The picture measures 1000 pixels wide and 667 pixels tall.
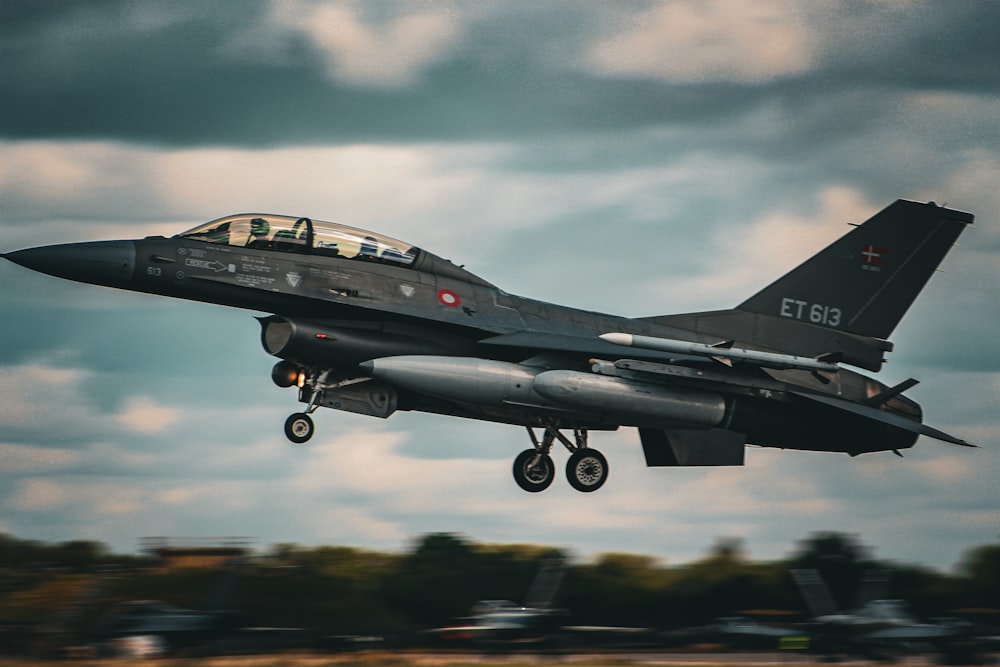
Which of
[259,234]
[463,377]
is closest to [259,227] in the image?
[259,234]

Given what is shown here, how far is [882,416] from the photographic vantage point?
25969 millimetres

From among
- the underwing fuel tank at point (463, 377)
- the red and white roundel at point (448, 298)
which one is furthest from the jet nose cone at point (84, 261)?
the red and white roundel at point (448, 298)

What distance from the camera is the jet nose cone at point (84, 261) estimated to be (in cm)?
2223

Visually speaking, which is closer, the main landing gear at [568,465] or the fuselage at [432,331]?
the fuselage at [432,331]

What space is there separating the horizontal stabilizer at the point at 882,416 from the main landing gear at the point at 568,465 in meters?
3.57

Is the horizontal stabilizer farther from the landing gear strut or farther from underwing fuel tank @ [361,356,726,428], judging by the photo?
the landing gear strut

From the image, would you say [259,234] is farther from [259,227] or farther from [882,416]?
[882,416]

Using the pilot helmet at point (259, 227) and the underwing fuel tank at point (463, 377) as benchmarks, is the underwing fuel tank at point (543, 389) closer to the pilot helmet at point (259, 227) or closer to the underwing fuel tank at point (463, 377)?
the underwing fuel tank at point (463, 377)

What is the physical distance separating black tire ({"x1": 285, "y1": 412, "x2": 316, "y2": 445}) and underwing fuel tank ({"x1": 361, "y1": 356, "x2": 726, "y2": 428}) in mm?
1281

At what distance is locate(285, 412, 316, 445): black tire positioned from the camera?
2348cm

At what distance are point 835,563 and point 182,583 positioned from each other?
2078cm

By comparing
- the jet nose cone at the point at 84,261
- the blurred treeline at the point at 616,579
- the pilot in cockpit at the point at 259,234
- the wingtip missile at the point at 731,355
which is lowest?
the blurred treeline at the point at 616,579

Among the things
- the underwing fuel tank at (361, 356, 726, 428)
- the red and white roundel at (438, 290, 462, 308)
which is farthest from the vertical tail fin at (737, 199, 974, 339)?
the red and white roundel at (438, 290, 462, 308)

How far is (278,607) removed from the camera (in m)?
27.0
